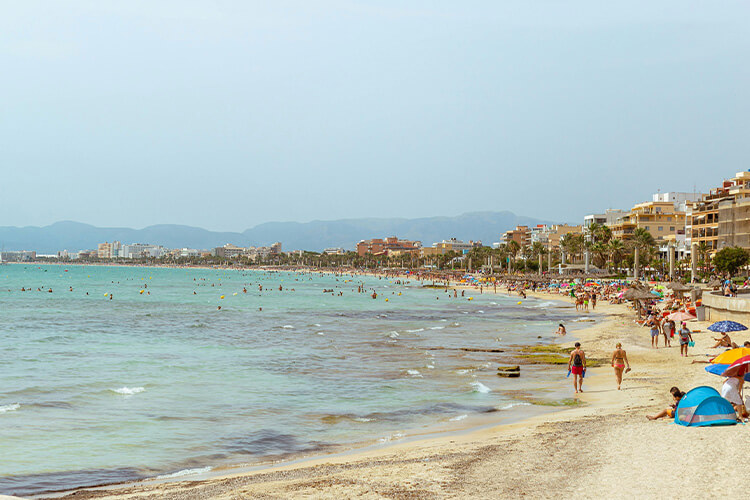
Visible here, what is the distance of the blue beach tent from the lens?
10602 mm

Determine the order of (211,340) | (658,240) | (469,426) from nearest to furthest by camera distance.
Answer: (469,426)
(211,340)
(658,240)

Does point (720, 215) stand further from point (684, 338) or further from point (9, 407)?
point (9, 407)

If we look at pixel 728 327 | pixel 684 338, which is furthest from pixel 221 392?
pixel 728 327

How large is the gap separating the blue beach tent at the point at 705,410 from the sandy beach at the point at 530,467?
0.73 feet

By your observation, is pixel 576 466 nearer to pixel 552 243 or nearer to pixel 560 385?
pixel 560 385

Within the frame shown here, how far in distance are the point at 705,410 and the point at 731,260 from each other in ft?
173

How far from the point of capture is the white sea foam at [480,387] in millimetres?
18678

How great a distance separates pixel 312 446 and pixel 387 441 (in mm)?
1538

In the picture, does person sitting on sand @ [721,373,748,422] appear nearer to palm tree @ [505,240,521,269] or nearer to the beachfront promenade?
the beachfront promenade

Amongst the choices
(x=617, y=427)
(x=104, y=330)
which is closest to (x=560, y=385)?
(x=617, y=427)

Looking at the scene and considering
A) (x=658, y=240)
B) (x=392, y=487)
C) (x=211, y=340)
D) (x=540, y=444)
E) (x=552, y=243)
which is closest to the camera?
(x=392, y=487)

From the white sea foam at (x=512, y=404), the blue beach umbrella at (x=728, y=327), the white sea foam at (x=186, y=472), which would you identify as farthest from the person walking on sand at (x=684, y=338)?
the white sea foam at (x=186, y=472)

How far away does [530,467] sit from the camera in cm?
948

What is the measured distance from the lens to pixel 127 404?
17328mm
